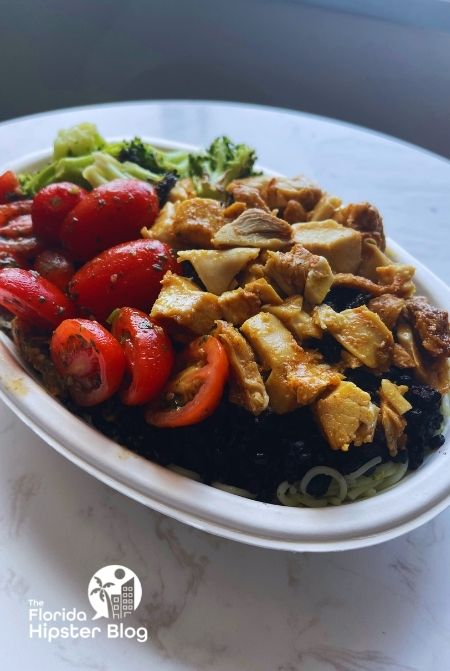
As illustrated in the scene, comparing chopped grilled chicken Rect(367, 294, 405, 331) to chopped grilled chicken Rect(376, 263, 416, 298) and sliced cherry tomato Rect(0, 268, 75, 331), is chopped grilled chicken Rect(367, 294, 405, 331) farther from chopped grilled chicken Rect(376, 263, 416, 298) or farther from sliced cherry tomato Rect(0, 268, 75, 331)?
sliced cherry tomato Rect(0, 268, 75, 331)

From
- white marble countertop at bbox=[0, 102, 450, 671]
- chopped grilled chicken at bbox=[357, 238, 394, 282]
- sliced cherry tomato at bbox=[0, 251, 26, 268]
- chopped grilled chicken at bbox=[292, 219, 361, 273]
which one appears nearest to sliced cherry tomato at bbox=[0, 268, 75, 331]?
sliced cherry tomato at bbox=[0, 251, 26, 268]

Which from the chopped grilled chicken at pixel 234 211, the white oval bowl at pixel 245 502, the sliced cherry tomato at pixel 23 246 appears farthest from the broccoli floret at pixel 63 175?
the white oval bowl at pixel 245 502

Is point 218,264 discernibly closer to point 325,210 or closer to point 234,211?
point 234,211

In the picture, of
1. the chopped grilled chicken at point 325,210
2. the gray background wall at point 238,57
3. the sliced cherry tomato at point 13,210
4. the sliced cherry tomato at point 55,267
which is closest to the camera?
the sliced cherry tomato at point 55,267

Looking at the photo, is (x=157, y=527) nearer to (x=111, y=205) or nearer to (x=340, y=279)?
(x=340, y=279)

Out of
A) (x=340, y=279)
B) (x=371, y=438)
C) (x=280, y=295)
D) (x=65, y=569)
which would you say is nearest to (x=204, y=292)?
(x=280, y=295)

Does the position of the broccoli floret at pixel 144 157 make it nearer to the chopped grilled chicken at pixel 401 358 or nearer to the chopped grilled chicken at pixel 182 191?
the chopped grilled chicken at pixel 182 191
